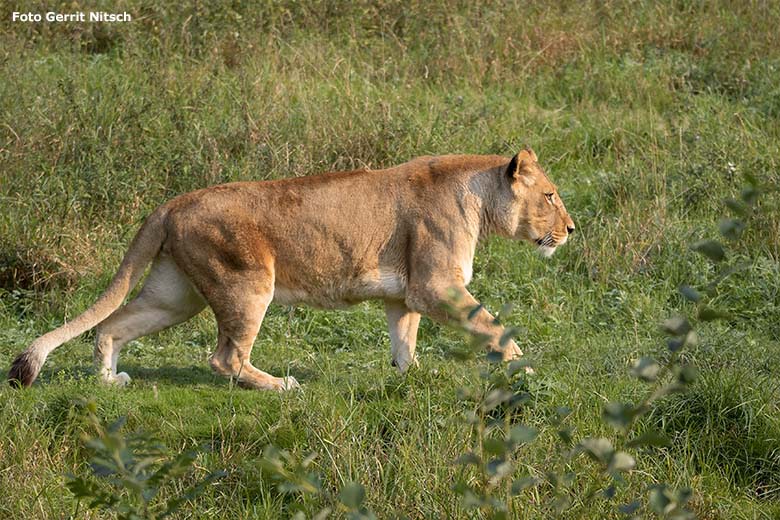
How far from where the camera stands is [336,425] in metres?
5.81

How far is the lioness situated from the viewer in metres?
6.43

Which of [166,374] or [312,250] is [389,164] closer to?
[312,250]

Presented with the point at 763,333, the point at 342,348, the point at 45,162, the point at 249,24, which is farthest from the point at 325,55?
the point at 763,333

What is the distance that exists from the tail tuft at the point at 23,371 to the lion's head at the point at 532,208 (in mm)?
2573

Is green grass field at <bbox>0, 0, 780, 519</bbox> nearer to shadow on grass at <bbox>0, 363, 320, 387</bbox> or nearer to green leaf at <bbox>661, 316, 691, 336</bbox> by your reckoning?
shadow on grass at <bbox>0, 363, 320, 387</bbox>

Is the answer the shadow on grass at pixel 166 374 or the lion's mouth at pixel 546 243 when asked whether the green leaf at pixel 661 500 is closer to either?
the shadow on grass at pixel 166 374

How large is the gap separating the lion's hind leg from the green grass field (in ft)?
0.69

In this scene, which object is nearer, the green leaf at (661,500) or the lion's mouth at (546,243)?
the green leaf at (661,500)

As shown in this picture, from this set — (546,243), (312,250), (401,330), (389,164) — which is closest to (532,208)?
(546,243)

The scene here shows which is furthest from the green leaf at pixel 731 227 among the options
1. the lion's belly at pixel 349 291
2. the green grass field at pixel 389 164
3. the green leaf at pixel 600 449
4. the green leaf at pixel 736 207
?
the lion's belly at pixel 349 291

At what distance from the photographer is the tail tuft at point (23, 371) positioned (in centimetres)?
611

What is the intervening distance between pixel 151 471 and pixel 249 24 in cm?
620

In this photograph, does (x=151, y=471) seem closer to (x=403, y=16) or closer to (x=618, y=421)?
(x=618, y=421)

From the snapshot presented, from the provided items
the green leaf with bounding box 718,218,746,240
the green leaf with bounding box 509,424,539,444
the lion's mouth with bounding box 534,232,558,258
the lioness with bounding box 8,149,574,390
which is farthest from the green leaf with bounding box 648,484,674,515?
the lion's mouth with bounding box 534,232,558,258
